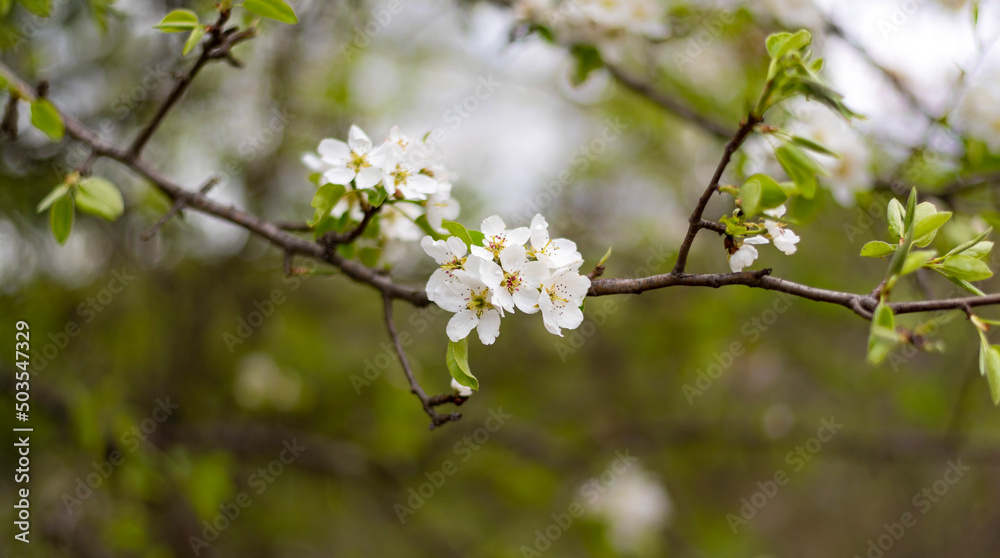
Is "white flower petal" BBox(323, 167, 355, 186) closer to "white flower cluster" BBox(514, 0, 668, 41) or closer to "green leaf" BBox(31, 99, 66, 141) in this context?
"green leaf" BBox(31, 99, 66, 141)

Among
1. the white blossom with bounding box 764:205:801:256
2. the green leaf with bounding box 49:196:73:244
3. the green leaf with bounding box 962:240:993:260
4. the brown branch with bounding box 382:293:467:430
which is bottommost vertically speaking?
the green leaf with bounding box 49:196:73:244

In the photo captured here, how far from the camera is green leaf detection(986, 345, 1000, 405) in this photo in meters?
0.94

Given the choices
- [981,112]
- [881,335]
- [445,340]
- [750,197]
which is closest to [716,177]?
[750,197]

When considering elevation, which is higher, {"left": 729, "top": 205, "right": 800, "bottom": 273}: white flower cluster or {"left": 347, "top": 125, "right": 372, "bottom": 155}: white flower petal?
{"left": 729, "top": 205, "right": 800, "bottom": 273}: white flower cluster

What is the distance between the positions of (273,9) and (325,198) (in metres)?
0.38

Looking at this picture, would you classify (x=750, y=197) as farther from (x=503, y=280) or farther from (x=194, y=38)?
(x=194, y=38)

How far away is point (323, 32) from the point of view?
10.7 feet

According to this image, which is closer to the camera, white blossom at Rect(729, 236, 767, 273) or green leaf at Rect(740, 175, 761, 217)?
green leaf at Rect(740, 175, 761, 217)

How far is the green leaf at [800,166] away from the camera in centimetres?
92

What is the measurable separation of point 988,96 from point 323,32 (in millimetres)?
3014

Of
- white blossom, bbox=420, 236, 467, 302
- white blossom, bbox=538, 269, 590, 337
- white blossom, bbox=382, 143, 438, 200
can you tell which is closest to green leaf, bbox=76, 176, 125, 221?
white blossom, bbox=382, 143, 438, 200

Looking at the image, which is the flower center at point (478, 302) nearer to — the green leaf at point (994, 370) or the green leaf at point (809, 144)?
the green leaf at point (809, 144)

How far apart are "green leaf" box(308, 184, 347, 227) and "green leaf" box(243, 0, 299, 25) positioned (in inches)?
12.8

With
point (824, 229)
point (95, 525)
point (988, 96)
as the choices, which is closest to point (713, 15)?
point (988, 96)
